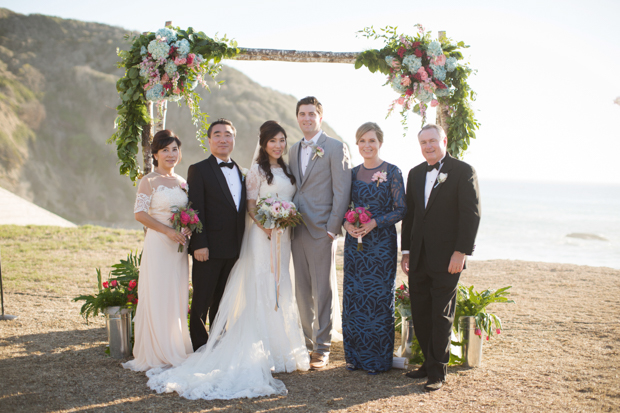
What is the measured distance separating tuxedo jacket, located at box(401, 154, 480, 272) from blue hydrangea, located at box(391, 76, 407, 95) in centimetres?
149

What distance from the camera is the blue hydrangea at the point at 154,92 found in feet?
15.6

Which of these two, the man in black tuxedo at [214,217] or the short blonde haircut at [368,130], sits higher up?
the short blonde haircut at [368,130]

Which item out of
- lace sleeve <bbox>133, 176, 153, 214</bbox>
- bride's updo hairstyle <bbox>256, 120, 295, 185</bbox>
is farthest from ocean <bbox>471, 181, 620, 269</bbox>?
lace sleeve <bbox>133, 176, 153, 214</bbox>

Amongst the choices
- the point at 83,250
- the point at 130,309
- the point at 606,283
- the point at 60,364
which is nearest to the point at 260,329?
the point at 130,309

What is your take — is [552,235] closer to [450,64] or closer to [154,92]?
[450,64]

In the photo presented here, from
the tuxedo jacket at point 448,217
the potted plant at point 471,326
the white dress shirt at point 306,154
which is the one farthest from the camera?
the white dress shirt at point 306,154

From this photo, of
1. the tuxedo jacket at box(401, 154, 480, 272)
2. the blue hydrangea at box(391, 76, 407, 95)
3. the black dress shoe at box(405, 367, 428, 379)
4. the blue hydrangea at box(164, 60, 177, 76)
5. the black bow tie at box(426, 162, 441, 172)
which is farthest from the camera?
the blue hydrangea at box(391, 76, 407, 95)

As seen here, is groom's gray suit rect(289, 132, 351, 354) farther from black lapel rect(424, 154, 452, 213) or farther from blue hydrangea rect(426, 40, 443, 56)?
blue hydrangea rect(426, 40, 443, 56)

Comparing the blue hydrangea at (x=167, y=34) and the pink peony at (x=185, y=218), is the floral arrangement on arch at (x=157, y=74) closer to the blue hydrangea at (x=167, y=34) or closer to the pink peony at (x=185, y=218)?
the blue hydrangea at (x=167, y=34)

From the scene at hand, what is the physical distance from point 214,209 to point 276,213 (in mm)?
684

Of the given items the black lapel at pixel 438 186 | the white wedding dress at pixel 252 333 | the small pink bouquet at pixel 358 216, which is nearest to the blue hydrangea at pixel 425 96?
the black lapel at pixel 438 186

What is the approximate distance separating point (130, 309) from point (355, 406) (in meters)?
2.61

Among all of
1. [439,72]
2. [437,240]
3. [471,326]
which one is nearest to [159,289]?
[437,240]

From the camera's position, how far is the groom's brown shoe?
4376 mm
